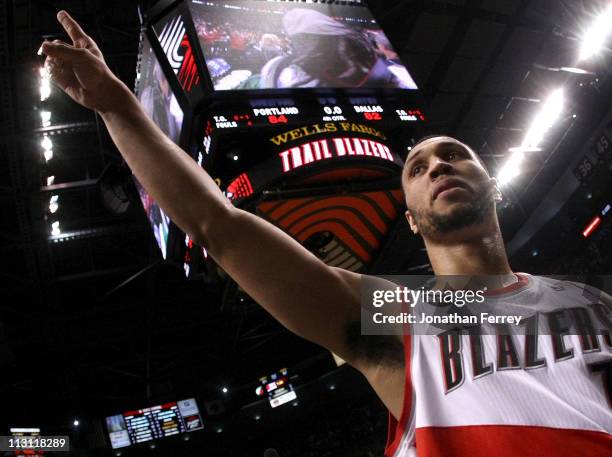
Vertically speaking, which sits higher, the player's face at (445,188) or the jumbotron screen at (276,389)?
the jumbotron screen at (276,389)

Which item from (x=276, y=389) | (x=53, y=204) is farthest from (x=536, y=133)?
(x=276, y=389)

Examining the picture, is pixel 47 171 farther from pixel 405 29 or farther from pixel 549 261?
pixel 549 261

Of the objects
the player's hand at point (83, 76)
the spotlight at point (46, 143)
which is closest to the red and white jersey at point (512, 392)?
the player's hand at point (83, 76)

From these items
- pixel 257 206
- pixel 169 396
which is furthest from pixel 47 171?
pixel 169 396

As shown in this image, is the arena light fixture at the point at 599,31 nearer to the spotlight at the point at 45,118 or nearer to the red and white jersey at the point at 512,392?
the spotlight at the point at 45,118

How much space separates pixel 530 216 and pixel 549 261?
4.00 feet

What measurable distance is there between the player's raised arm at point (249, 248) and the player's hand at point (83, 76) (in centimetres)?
6

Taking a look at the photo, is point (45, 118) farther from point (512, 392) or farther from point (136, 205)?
point (512, 392)

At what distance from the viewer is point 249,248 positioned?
134cm

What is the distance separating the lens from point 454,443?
3.80 feet

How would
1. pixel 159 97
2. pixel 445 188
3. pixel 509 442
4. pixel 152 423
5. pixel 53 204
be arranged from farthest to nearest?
pixel 152 423 → pixel 53 204 → pixel 159 97 → pixel 445 188 → pixel 509 442

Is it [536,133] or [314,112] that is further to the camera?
[536,133]

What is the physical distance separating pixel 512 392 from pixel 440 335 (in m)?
0.20

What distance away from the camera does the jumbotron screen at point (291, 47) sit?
6.25 m
